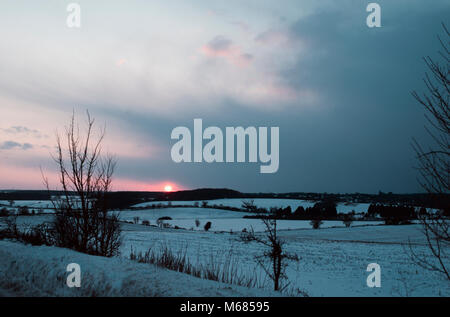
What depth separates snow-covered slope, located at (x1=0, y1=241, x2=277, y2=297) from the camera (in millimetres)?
3982

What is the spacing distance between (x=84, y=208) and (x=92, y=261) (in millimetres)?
3189

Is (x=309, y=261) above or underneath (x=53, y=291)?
underneath

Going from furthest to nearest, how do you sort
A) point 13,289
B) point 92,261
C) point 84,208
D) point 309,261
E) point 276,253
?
point 309,261 → point 84,208 → point 276,253 → point 92,261 → point 13,289

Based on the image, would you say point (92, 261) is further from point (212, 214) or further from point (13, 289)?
point (212, 214)

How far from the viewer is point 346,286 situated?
1608cm

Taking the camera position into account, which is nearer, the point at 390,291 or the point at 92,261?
the point at 92,261

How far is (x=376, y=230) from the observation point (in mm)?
54750

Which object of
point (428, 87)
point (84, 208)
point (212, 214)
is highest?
point (428, 87)

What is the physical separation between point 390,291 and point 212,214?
88540 mm

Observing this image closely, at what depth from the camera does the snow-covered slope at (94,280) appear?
398 cm

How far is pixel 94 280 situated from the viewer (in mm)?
4375
